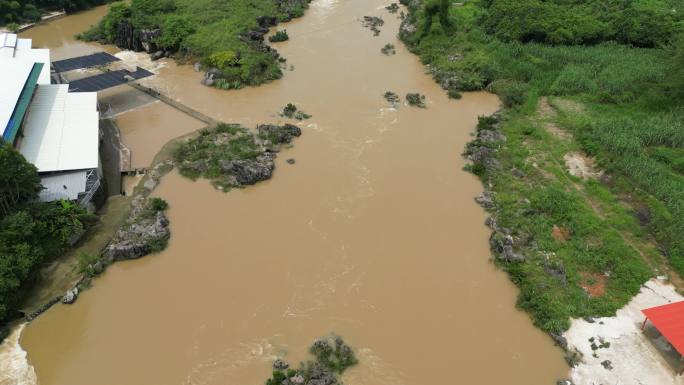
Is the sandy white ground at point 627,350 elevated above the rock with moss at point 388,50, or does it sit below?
below

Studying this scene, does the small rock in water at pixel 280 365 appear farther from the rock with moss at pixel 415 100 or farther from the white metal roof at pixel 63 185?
the rock with moss at pixel 415 100

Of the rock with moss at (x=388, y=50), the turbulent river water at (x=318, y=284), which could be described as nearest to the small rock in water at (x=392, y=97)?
the turbulent river water at (x=318, y=284)

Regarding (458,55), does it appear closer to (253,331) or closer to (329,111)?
(329,111)

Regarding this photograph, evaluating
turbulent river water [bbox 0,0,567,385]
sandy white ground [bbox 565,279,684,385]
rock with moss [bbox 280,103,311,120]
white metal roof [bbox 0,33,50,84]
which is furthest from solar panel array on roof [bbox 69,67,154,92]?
A: sandy white ground [bbox 565,279,684,385]

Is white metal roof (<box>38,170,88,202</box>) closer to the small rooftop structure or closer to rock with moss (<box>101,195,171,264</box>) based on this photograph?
rock with moss (<box>101,195,171,264</box>)

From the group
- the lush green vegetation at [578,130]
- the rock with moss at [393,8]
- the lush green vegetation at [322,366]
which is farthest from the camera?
the rock with moss at [393,8]
